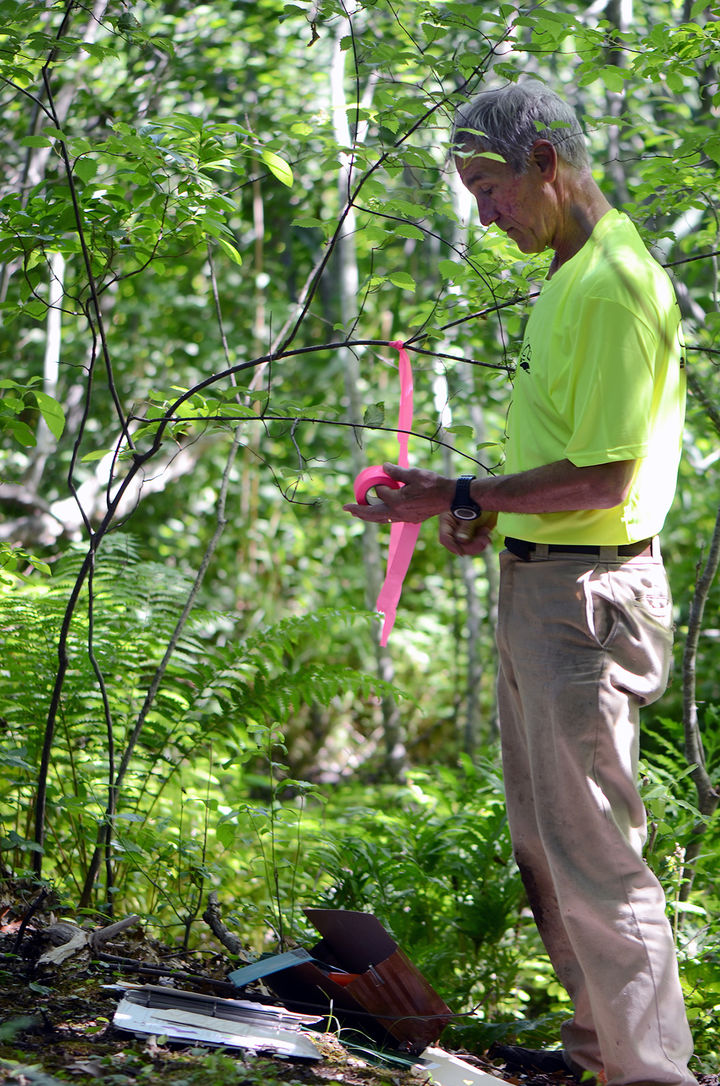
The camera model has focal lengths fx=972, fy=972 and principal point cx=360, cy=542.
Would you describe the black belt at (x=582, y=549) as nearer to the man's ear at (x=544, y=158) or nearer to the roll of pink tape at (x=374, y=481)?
the roll of pink tape at (x=374, y=481)

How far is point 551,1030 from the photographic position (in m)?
2.83

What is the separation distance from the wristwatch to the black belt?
13 centimetres

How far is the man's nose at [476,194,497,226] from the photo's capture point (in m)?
2.31

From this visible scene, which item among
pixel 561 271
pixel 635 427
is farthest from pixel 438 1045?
pixel 561 271

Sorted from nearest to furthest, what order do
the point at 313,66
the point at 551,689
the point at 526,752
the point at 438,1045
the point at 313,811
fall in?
1. the point at 551,689
2. the point at 526,752
3. the point at 438,1045
4. the point at 313,811
5. the point at 313,66

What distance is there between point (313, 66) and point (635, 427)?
6176mm

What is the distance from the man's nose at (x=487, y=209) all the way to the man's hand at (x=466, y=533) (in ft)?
2.37

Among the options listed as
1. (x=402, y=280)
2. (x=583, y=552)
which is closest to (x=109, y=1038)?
(x=583, y=552)

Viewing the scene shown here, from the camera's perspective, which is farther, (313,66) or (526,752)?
(313,66)

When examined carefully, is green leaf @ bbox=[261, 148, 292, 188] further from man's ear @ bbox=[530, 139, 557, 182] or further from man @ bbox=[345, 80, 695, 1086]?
man's ear @ bbox=[530, 139, 557, 182]

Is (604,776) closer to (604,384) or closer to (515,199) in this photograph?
(604,384)

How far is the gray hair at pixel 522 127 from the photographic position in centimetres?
223

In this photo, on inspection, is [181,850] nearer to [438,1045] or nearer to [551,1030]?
[438,1045]

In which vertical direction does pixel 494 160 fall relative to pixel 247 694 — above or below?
above
